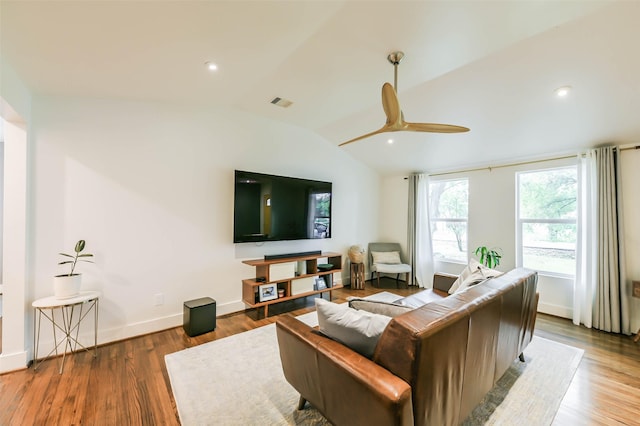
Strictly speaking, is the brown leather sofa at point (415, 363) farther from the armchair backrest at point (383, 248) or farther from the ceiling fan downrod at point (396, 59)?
the armchair backrest at point (383, 248)

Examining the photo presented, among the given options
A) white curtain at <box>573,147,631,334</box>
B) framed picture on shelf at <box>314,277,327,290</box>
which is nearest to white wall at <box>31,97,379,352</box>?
framed picture on shelf at <box>314,277,327,290</box>

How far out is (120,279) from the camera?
280 cm

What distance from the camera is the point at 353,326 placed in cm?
138

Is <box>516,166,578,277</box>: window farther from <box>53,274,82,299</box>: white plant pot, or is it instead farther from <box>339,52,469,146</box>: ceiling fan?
<box>53,274,82,299</box>: white plant pot

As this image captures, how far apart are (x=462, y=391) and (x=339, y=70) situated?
2.73 metres

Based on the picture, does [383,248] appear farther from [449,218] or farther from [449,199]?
[449,199]

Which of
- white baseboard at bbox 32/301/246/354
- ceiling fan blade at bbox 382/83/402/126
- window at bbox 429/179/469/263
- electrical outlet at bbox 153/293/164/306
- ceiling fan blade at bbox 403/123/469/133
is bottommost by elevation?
white baseboard at bbox 32/301/246/354

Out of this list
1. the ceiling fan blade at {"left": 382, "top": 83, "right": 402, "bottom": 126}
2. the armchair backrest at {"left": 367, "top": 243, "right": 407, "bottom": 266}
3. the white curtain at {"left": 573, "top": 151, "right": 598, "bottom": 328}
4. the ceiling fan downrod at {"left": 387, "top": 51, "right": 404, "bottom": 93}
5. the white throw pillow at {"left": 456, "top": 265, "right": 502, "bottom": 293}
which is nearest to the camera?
the ceiling fan blade at {"left": 382, "top": 83, "right": 402, "bottom": 126}

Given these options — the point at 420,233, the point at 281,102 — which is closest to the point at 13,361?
the point at 281,102

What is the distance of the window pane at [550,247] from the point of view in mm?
3520

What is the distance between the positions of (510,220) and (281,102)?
3.88 m

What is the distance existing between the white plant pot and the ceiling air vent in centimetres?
278

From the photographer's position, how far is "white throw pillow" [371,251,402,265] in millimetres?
5234

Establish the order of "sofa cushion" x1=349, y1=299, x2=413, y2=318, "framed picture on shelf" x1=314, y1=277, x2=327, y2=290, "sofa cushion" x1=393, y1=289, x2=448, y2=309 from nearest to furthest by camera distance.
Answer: "sofa cushion" x1=349, y1=299, x2=413, y2=318 → "sofa cushion" x1=393, y1=289, x2=448, y2=309 → "framed picture on shelf" x1=314, y1=277, x2=327, y2=290
